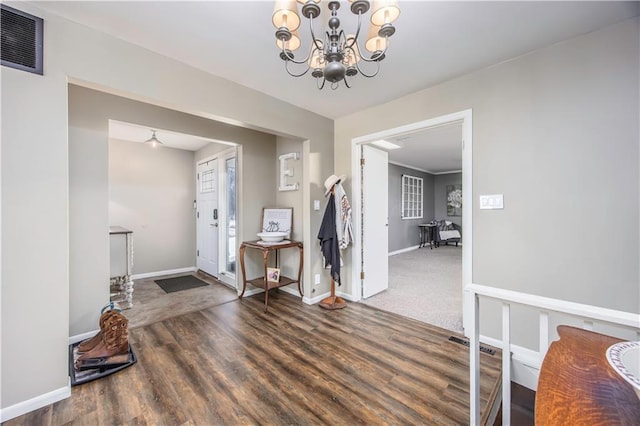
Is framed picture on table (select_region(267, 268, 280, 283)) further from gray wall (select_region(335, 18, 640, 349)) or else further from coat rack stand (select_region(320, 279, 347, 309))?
gray wall (select_region(335, 18, 640, 349))

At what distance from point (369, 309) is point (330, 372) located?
128 cm

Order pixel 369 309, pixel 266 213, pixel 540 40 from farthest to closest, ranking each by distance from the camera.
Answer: pixel 266 213 → pixel 369 309 → pixel 540 40

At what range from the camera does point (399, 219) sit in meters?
7.07

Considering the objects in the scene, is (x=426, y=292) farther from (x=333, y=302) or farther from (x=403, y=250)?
(x=403, y=250)

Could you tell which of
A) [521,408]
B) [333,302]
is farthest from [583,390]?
[333,302]

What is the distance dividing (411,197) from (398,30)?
20.7 ft

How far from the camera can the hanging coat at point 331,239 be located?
10.1ft

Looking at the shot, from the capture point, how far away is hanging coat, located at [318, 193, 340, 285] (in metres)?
3.07

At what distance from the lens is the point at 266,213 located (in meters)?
3.77

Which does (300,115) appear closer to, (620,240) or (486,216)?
(486,216)

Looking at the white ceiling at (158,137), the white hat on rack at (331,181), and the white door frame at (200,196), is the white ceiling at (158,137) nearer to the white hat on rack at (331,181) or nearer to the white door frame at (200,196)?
the white door frame at (200,196)

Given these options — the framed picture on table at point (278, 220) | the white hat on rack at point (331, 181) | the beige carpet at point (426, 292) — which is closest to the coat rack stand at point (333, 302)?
the beige carpet at point (426, 292)

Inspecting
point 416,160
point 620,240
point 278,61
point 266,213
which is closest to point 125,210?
point 266,213

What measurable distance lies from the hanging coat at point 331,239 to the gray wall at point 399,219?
399 centimetres
